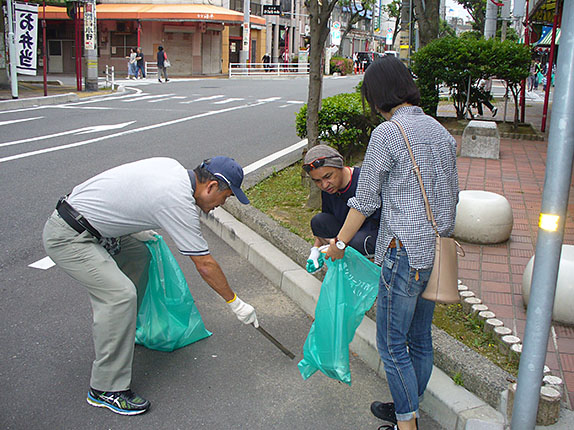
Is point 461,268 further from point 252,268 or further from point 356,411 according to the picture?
point 356,411

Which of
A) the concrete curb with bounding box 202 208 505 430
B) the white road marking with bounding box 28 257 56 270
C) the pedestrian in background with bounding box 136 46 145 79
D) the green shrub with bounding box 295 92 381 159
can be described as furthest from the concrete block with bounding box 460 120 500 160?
the pedestrian in background with bounding box 136 46 145 79

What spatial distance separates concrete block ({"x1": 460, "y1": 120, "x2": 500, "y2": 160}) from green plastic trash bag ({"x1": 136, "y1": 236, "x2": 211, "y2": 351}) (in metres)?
7.03

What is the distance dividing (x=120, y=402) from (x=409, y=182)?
1779 mm

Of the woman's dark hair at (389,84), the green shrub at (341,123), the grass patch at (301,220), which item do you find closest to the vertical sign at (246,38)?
the grass patch at (301,220)

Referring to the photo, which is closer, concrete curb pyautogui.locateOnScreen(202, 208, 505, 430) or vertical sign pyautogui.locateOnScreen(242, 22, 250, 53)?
concrete curb pyautogui.locateOnScreen(202, 208, 505, 430)

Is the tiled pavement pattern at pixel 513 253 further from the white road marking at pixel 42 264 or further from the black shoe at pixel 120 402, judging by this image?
the white road marking at pixel 42 264

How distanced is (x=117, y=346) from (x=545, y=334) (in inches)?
77.7

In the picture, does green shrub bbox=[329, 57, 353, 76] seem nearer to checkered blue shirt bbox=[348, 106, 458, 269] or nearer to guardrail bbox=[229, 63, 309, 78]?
guardrail bbox=[229, 63, 309, 78]

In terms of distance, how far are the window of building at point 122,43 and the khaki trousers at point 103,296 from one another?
38076 mm

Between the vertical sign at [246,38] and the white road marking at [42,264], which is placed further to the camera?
the vertical sign at [246,38]

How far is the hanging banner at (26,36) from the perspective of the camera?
16906 mm

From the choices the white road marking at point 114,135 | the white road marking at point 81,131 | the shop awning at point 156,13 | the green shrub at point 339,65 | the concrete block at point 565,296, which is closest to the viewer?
the concrete block at point 565,296

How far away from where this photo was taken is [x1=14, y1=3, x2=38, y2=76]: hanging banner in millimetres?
16906

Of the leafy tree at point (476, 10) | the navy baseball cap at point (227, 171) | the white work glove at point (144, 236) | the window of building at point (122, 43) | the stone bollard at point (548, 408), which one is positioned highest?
the leafy tree at point (476, 10)
